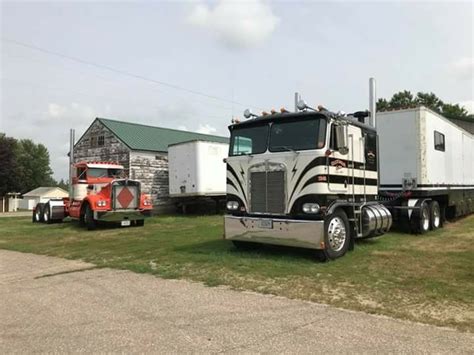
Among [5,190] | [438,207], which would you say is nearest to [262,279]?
[438,207]

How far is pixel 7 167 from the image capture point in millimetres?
58250

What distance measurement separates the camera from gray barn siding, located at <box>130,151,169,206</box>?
26.5 metres

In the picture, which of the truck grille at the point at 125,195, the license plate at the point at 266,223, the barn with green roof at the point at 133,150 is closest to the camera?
the license plate at the point at 266,223

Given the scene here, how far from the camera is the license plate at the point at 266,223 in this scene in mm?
8852

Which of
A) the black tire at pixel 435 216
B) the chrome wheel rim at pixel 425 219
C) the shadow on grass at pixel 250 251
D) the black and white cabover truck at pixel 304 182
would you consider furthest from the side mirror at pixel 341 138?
the black tire at pixel 435 216

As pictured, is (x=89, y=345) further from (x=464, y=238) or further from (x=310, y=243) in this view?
(x=464, y=238)

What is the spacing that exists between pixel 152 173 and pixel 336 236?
19.8 meters

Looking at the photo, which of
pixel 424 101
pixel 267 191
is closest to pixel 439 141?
pixel 267 191

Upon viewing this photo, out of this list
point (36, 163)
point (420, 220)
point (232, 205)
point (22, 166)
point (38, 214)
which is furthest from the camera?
point (36, 163)

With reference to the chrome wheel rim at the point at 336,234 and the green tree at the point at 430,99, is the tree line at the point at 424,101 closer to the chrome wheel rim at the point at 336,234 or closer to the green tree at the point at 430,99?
the green tree at the point at 430,99

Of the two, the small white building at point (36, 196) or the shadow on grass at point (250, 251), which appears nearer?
the shadow on grass at point (250, 251)

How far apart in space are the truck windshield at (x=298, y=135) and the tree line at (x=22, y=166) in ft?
188

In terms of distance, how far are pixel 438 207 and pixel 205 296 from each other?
1094 cm

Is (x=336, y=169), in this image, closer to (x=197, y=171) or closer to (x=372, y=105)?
(x=372, y=105)
